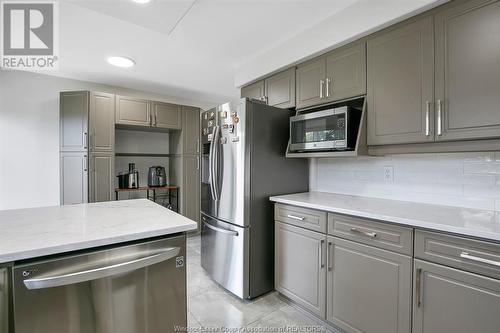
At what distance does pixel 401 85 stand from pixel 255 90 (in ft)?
5.16

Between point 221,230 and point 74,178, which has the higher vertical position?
point 74,178

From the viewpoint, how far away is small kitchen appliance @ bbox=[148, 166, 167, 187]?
3959mm

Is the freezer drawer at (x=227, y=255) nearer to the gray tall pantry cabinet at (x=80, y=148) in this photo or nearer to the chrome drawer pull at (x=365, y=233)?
the chrome drawer pull at (x=365, y=233)

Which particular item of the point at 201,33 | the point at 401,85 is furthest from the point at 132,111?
the point at 401,85

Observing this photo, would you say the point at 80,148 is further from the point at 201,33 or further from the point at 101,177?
the point at 201,33

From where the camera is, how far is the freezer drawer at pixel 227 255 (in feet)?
7.00

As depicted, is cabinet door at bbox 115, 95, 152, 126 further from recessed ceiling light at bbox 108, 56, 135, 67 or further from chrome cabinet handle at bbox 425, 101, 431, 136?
chrome cabinet handle at bbox 425, 101, 431, 136

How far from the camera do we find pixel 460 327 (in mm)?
1192

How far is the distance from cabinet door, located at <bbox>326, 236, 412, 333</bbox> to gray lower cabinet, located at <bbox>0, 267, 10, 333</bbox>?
169cm

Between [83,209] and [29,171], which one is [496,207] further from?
[29,171]

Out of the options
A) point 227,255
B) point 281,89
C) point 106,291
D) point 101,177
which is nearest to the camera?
point 106,291

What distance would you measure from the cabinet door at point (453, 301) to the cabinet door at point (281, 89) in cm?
170

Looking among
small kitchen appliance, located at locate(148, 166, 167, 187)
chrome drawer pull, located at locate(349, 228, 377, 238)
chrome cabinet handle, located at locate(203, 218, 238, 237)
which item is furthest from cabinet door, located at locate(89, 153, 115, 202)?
chrome drawer pull, located at locate(349, 228, 377, 238)

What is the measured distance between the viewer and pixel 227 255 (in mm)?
2293
